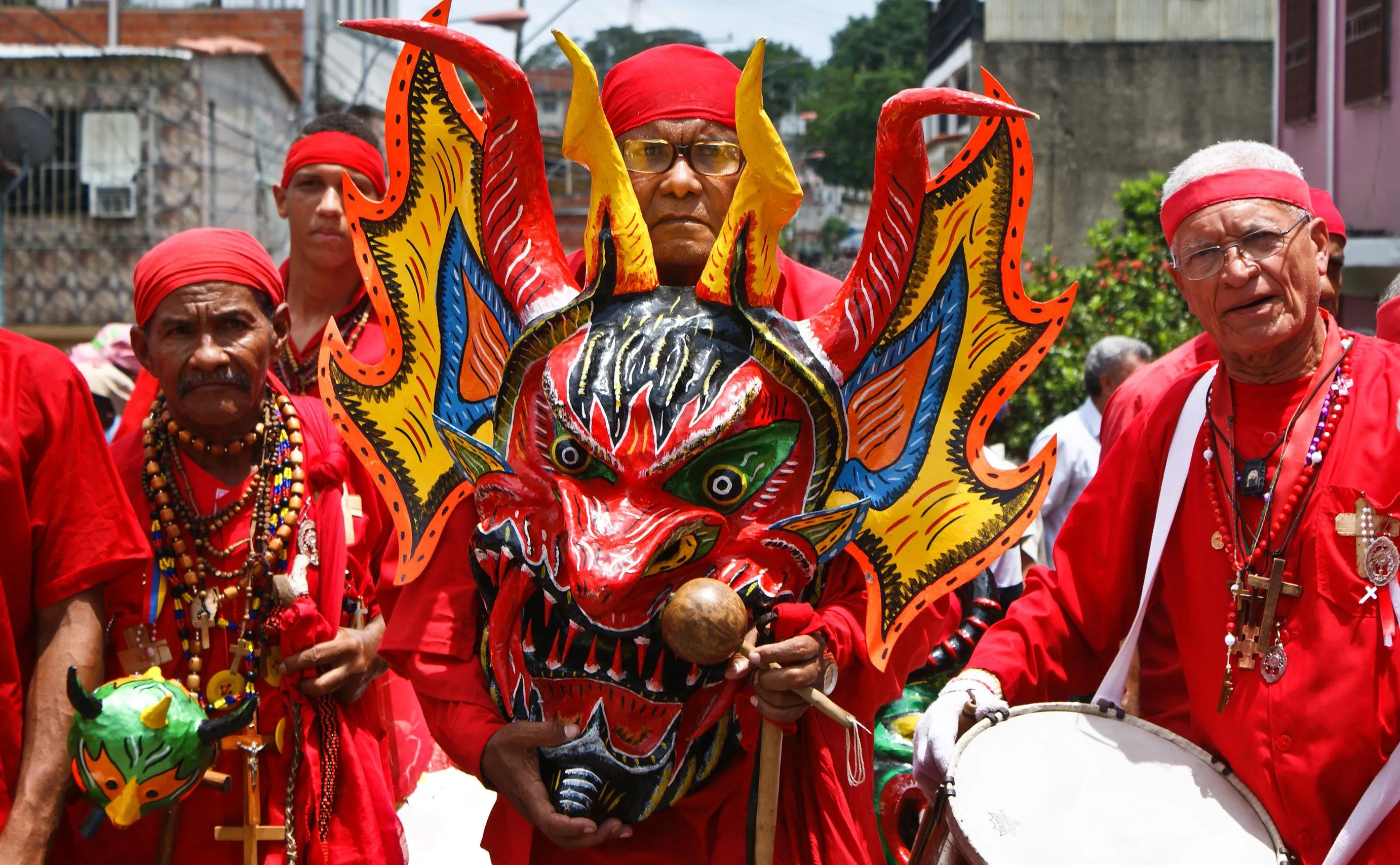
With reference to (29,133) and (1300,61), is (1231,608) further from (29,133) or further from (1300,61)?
(29,133)

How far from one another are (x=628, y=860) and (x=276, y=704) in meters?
0.97

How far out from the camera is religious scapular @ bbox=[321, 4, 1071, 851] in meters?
2.62

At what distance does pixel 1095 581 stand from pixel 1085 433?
3.58 metres

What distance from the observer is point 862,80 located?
2159 inches

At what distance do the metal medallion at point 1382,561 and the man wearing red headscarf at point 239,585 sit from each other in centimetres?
219

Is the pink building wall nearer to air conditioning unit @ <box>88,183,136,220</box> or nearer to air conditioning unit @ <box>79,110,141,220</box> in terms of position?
air conditioning unit @ <box>79,110,141,220</box>

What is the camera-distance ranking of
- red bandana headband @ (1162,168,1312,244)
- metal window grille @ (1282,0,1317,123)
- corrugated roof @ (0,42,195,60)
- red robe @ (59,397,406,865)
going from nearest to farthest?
1. red bandana headband @ (1162,168,1312,244)
2. red robe @ (59,397,406,865)
3. metal window grille @ (1282,0,1317,123)
4. corrugated roof @ (0,42,195,60)

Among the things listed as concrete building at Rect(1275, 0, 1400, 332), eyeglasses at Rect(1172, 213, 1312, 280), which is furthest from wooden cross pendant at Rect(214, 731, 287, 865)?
concrete building at Rect(1275, 0, 1400, 332)

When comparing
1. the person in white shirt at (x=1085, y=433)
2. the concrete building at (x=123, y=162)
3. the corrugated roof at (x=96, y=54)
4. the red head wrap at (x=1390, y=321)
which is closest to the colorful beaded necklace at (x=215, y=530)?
the red head wrap at (x=1390, y=321)

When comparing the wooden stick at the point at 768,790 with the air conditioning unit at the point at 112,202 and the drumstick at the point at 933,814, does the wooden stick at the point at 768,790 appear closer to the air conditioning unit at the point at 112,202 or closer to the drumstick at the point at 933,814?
the drumstick at the point at 933,814

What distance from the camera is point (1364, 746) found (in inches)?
103

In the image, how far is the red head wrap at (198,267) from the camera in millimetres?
3326

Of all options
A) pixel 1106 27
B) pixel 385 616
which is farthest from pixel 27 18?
pixel 385 616

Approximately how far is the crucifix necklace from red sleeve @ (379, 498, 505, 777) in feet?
4.77
